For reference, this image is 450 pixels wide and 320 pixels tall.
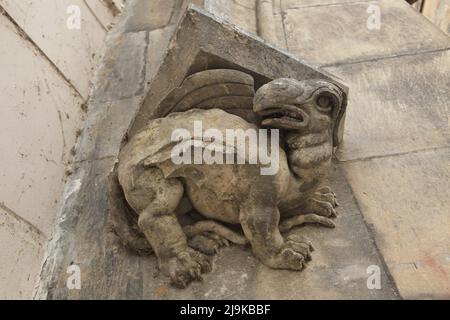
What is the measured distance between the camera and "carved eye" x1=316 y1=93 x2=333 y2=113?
1.82 metres

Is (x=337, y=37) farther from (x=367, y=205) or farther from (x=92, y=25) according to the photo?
(x=92, y=25)

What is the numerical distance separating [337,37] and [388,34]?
1.12ft

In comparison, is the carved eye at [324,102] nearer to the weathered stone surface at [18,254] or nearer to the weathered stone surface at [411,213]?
the weathered stone surface at [411,213]

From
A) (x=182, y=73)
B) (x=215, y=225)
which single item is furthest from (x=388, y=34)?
(x=215, y=225)

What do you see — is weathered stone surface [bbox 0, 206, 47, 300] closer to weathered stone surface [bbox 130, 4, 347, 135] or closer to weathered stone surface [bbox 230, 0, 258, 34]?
weathered stone surface [bbox 130, 4, 347, 135]

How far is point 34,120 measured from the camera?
252 cm

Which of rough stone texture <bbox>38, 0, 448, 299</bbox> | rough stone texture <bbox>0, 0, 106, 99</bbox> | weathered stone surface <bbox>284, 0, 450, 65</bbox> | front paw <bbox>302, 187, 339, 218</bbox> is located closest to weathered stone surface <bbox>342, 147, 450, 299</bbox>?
rough stone texture <bbox>38, 0, 448, 299</bbox>

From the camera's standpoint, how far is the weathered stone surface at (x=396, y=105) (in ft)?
7.81

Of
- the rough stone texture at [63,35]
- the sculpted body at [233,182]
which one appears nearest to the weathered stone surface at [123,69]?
the rough stone texture at [63,35]

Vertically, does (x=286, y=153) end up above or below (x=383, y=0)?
above

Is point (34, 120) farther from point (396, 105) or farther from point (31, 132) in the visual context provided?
point (396, 105)

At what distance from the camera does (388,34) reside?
3123 mm

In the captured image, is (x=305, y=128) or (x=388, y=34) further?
(x=388, y=34)

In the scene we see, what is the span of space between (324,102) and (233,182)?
0.50 m
